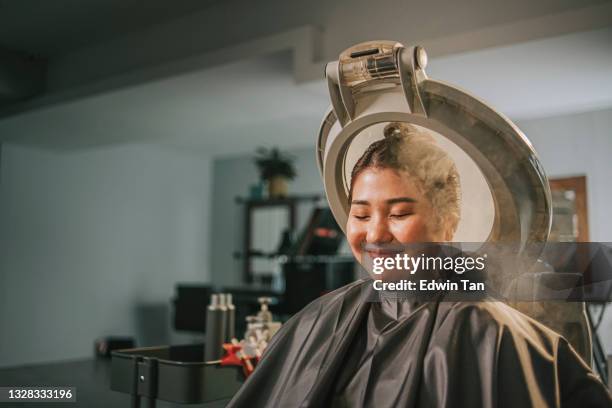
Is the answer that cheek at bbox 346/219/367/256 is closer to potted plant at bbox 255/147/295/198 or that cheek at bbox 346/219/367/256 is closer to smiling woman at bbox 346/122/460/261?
smiling woman at bbox 346/122/460/261

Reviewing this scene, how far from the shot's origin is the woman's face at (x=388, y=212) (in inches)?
39.2

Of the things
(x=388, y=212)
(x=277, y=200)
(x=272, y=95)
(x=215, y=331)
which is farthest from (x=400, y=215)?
(x=277, y=200)

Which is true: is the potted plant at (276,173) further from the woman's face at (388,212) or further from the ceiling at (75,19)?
the woman's face at (388,212)

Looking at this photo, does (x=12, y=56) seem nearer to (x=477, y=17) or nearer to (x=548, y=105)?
(x=477, y=17)

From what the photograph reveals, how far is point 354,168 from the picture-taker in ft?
3.68

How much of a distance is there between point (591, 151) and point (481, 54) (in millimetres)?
1593

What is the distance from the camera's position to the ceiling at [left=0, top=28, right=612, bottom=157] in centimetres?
261

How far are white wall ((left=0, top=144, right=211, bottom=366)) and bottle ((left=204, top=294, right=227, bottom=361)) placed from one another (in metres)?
1.66

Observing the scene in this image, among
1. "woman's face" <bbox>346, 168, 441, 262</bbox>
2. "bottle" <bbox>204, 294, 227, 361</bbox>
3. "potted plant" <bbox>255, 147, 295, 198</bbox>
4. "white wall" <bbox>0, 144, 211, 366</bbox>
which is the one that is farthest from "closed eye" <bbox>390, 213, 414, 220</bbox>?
"potted plant" <bbox>255, 147, 295, 198</bbox>

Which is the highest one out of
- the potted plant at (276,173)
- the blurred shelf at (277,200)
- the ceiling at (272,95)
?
the ceiling at (272,95)

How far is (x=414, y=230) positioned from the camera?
3.26 ft

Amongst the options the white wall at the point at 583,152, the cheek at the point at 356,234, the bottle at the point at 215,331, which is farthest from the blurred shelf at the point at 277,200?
the cheek at the point at 356,234

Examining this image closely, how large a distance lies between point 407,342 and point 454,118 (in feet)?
1.28

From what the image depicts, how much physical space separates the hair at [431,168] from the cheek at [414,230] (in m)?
0.02
